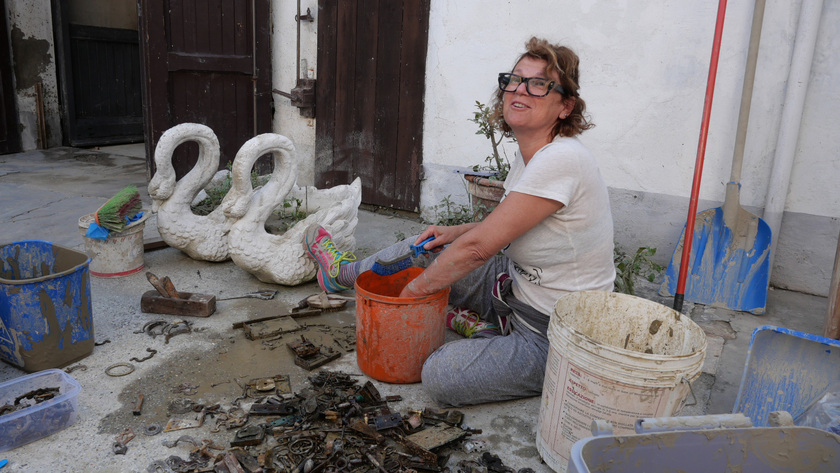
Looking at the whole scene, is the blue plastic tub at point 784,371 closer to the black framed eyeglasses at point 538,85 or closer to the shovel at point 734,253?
the black framed eyeglasses at point 538,85

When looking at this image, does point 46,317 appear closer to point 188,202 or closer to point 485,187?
point 188,202

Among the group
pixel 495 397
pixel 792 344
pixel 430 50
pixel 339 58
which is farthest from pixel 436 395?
pixel 339 58

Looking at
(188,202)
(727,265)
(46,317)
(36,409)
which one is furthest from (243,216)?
(727,265)

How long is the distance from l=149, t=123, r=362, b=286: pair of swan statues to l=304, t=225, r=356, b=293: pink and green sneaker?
7cm

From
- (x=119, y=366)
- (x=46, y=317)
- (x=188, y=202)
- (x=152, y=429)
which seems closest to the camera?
(x=152, y=429)

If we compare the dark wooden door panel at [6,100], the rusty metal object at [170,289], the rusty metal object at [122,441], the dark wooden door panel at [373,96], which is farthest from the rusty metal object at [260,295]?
the dark wooden door panel at [6,100]

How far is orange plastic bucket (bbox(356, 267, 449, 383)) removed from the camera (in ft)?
8.61

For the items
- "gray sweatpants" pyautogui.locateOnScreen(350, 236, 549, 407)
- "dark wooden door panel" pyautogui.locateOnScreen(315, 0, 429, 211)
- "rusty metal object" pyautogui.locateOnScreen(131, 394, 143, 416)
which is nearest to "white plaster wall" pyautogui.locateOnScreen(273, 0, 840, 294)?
"dark wooden door panel" pyautogui.locateOnScreen(315, 0, 429, 211)

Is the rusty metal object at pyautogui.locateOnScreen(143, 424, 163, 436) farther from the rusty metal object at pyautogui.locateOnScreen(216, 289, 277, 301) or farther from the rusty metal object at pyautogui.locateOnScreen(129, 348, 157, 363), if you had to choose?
the rusty metal object at pyautogui.locateOnScreen(216, 289, 277, 301)

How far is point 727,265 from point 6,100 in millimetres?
8540

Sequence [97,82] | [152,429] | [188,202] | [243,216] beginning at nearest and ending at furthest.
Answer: [152,429] → [243,216] → [188,202] → [97,82]

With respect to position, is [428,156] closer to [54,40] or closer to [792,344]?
[792,344]

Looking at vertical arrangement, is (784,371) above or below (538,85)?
below

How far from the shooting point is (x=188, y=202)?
4211 millimetres
